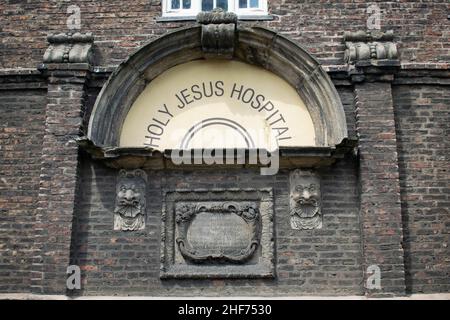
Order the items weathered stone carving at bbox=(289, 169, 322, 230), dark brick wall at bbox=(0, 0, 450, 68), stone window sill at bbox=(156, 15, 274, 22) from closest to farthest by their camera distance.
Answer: weathered stone carving at bbox=(289, 169, 322, 230) → dark brick wall at bbox=(0, 0, 450, 68) → stone window sill at bbox=(156, 15, 274, 22)

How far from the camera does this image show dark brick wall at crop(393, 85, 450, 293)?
7812 mm

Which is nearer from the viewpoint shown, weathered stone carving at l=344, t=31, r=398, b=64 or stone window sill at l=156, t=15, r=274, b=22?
weathered stone carving at l=344, t=31, r=398, b=64

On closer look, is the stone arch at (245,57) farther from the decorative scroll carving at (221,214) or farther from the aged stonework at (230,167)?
the decorative scroll carving at (221,214)

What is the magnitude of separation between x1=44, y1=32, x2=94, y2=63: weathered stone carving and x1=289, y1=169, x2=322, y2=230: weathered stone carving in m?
3.01

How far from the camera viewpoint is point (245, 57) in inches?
340

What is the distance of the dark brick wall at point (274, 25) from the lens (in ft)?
28.4

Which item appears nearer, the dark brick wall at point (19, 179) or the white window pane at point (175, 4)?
the dark brick wall at point (19, 179)

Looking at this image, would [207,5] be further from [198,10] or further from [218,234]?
[218,234]

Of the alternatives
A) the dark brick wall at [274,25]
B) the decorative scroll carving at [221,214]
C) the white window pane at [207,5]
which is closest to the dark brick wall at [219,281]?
the decorative scroll carving at [221,214]

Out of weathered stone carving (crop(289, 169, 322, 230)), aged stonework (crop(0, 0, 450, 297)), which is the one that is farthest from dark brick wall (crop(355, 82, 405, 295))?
weathered stone carving (crop(289, 169, 322, 230))

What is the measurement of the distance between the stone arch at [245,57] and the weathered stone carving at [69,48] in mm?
510

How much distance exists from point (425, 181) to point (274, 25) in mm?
2696

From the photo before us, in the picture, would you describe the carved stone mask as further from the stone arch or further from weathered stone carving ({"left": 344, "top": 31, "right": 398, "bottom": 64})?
weathered stone carving ({"left": 344, "top": 31, "right": 398, "bottom": 64})
